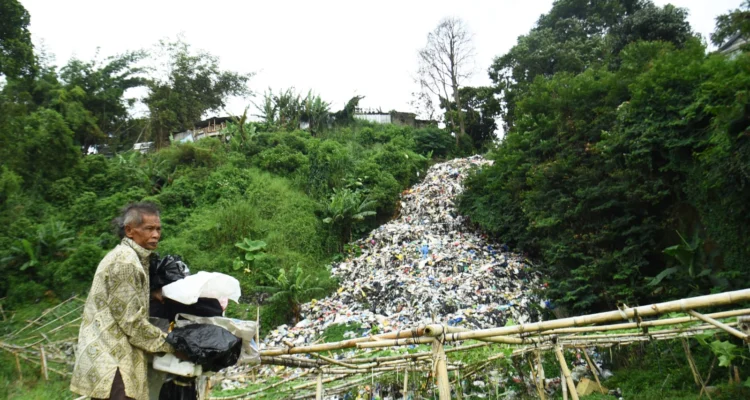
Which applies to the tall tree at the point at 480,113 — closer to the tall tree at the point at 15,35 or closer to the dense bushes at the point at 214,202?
the dense bushes at the point at 214,202

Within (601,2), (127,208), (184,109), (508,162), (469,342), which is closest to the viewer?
(127,208)

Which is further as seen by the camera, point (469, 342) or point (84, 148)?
point (84, 148)

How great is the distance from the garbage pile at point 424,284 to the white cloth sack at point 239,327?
4969 mm

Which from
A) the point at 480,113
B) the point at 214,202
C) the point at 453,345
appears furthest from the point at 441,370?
the point at 480,113

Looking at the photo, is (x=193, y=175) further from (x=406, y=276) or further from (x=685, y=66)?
(x=685, y=66)

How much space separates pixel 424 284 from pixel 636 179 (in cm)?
435

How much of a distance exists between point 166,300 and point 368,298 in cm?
745

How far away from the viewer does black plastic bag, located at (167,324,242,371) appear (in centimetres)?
178

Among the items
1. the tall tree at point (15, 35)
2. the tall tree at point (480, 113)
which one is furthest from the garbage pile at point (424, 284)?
the tall tree at point (15, 35)

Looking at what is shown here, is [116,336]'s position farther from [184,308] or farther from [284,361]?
[284,361]

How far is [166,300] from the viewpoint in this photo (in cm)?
209

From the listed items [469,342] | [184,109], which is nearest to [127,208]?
[469,342]

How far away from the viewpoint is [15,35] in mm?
11898

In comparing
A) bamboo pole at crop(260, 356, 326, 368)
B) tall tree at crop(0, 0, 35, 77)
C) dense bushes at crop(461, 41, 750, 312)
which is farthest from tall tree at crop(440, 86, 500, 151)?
bamboo pole at crop(260, 356, 326, 368)
